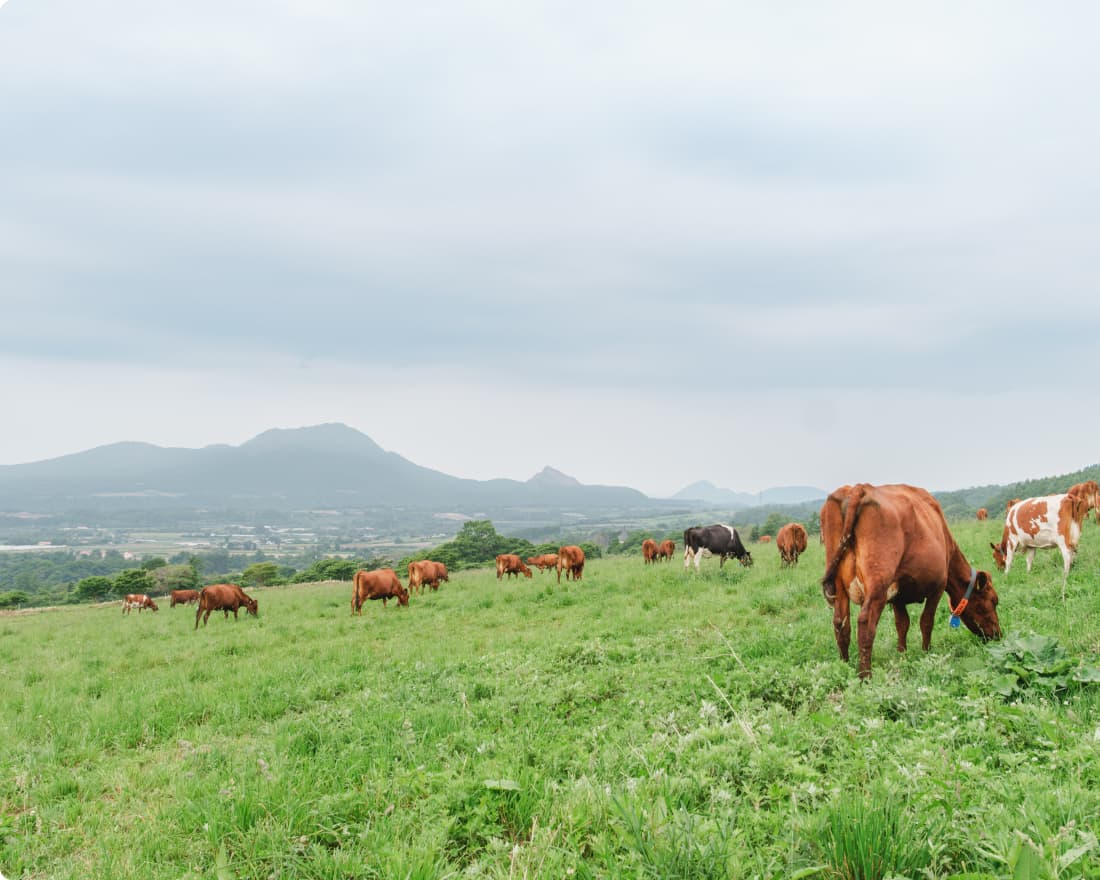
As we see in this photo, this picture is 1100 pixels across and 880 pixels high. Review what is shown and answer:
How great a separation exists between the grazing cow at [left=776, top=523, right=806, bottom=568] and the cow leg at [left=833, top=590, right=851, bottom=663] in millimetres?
12847

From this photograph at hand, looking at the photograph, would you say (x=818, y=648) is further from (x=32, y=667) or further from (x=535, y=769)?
(x=32, y=667)

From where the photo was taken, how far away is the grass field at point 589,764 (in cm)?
288

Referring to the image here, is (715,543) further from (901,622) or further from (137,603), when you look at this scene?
(137,603)

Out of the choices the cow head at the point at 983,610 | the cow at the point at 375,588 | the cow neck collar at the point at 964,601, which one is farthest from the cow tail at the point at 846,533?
the cow at the point at 375,588

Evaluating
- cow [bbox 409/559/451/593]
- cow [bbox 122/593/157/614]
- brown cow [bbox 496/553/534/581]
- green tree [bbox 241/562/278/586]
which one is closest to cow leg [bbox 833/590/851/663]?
cow [bbox 409/559/451/593]

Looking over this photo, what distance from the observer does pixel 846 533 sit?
263 inches

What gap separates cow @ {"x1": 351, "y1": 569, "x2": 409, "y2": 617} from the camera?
19438mm

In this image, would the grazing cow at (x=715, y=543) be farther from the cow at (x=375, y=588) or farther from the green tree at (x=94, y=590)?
the green tree at (x=94, y=590)

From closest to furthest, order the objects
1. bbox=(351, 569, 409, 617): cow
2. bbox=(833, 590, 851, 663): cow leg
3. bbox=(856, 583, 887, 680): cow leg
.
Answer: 1. bbox=(856, 583, 887, 680): cow leg
2. bbox=(833, 590, 851, 663): cow leg
3. bbox=(351, 569, 409, 617): cow

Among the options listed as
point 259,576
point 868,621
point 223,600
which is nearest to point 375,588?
point 223,600

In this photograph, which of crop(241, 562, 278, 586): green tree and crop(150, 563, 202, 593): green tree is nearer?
crop(241, 562, 278, 586): green tree

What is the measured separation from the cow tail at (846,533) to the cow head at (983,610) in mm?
1915

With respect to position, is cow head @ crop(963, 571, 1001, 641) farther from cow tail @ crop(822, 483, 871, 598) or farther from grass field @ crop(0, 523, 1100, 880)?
cow tail @ crop(822, 483, 871, 598)

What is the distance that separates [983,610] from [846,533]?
7.62 feet
